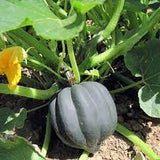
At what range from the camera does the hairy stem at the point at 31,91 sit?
1.98m

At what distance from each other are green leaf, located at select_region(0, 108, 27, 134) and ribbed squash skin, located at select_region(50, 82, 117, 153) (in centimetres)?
13

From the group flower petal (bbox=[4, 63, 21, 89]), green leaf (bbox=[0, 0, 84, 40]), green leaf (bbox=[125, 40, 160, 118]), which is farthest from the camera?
green leaf (bbox=[125, 40, 160, 118])

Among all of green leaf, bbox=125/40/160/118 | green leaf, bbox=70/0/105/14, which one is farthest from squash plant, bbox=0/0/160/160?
green leaf, bbox=70/0/105/14

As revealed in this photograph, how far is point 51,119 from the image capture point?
199 centimetres

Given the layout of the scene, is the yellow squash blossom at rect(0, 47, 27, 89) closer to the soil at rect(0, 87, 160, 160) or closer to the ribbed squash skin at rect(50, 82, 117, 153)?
the ribbed squash skin at rect(50, 82, 117, 153)

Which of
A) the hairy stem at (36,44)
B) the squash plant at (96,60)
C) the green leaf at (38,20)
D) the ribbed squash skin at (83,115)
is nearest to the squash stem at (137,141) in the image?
the squash plant at (96,60)

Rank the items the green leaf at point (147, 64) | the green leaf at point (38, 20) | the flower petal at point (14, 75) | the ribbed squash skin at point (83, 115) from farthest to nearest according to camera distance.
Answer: the green leaf at point (147, 64) < the ribbed squash skin at point (83, 115) < the flower petal at point (14, 75) < the green leaf at point (38, 20)

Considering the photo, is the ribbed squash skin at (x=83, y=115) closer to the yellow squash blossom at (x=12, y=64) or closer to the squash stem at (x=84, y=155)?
the squash stem at (x=84, y=155)

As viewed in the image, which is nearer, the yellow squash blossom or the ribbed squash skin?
the yellow squash blossom

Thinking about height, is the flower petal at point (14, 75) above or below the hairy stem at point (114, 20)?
above

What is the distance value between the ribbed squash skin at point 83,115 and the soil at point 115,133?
0.14m

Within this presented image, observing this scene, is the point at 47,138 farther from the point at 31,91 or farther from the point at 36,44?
the point at 36,44

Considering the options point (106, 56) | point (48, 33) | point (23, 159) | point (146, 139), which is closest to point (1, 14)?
point (48, 33)

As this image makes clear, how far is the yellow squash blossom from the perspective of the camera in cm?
170
